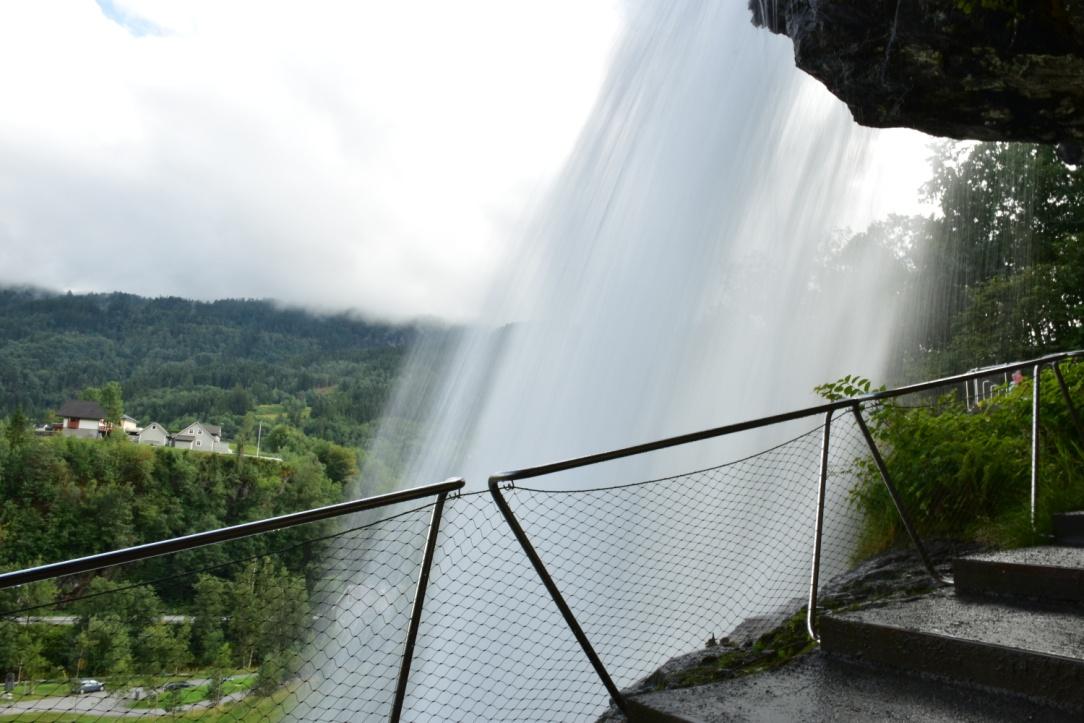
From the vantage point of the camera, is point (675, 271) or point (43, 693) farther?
point (43, 693)

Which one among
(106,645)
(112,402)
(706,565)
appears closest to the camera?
(706,565)

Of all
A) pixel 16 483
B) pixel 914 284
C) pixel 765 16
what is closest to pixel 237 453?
pixel 16 483

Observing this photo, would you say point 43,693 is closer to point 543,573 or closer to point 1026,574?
point 543,573

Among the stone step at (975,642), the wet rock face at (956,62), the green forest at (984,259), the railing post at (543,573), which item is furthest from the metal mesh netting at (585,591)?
the green forest at (984,259)

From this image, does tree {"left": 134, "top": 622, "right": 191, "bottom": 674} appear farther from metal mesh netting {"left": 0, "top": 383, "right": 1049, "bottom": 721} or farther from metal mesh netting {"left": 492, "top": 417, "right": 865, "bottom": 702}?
metal mesh netting {"left": 492, "top": 417, "right": 865, "bottom": 702}

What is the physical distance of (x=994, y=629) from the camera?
2.99 m

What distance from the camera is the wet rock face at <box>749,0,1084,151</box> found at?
4.46m

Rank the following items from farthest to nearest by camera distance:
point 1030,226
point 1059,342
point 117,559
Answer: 1. point 1030,226
2. point 1059,342
3. point 117,559

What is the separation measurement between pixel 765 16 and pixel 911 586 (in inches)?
215

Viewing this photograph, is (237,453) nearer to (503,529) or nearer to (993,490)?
(503,529)

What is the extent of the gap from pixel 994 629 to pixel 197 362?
5270 inches

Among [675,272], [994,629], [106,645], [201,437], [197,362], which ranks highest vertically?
[197,362]

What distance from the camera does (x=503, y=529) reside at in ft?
32.0

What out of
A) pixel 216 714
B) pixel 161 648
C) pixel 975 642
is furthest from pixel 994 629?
pixel 161 648
